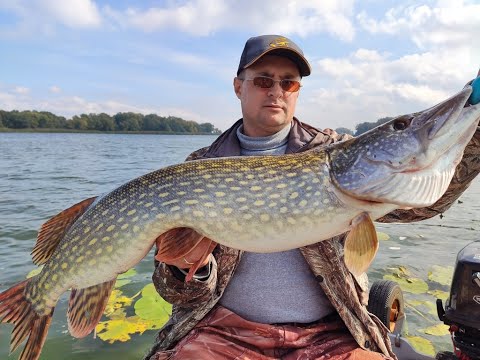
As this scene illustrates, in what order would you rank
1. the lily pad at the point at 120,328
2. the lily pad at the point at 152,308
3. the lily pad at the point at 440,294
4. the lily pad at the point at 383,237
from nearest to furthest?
the lily pad at the point at 120,328 → the lily pad at the point at 152,308 → the lily pad at the point at 440,294 → the lily pad at the point at 383,237

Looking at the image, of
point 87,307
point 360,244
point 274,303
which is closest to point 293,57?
point 360,244

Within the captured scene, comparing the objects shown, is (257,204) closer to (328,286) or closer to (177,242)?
(177,242)

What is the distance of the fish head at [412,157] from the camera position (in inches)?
66.9

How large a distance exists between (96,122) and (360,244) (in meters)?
67.4

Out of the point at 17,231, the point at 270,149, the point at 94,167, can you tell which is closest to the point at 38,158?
the point at 94,167

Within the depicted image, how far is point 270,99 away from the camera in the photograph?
9.00 ft

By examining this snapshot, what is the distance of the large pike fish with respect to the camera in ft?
5.79

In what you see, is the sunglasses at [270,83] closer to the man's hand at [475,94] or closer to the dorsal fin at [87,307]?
the man's hand at [475,94]

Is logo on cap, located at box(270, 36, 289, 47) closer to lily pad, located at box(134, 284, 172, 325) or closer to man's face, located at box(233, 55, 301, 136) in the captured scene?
man's face, located at box(233, 55, 301, 136)

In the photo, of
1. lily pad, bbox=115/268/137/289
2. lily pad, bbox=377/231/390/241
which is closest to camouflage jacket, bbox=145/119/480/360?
lily pad, bbox=115/268/137/289

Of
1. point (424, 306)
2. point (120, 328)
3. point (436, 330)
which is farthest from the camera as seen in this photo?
point (424, 306)

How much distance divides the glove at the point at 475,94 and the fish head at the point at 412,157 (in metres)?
0.02

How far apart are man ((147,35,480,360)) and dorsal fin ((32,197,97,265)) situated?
0.53 meters

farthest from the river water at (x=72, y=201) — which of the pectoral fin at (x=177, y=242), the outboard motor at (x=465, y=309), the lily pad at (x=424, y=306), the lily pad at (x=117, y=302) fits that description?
the pectoral fin at (x=177, y=242)
